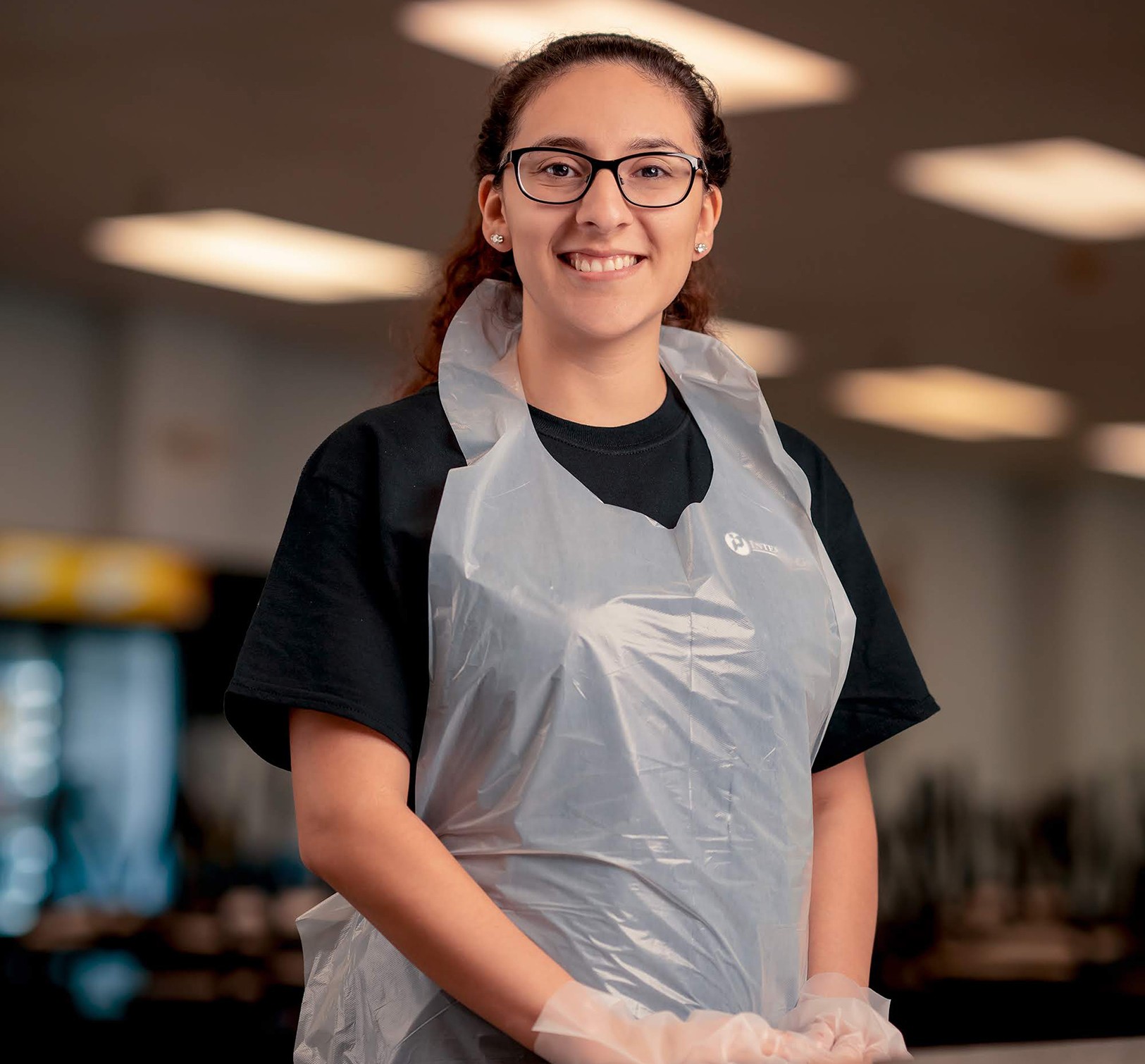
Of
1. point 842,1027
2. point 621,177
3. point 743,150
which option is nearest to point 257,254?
point 743,150

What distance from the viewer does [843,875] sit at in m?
1.06

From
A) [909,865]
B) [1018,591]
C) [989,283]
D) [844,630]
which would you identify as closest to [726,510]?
[844,630]

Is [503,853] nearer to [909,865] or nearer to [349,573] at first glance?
[349,573]

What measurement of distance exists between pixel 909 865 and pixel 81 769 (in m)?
2.32

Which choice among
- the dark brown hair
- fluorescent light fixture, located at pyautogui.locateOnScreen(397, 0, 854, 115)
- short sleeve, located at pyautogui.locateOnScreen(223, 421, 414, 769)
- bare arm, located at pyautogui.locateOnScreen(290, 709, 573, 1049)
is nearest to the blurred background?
fluorescent light fixture, located at pyautogui.locateOnScreen(397, 0, 854, 115)

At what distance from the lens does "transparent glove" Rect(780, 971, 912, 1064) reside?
0.89 meters

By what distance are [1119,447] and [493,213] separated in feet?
12.5

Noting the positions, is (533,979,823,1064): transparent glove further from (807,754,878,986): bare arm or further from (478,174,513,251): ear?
(478,174,513,251): ear

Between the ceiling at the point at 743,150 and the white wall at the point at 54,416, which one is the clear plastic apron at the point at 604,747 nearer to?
the ceiling at the point at 743,150

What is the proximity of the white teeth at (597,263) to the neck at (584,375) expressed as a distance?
0.17ft

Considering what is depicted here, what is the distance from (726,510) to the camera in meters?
1.03

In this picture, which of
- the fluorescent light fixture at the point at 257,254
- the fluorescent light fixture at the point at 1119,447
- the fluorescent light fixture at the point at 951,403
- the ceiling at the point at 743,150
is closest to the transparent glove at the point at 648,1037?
the ceiling at the point at 743,150

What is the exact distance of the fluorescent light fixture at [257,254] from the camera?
144 inches

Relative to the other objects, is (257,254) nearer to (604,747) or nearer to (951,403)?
(951,403)
